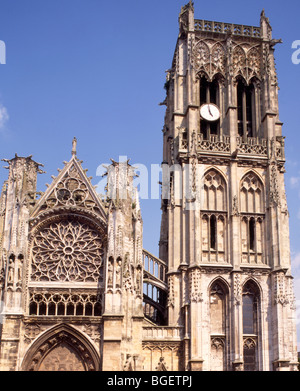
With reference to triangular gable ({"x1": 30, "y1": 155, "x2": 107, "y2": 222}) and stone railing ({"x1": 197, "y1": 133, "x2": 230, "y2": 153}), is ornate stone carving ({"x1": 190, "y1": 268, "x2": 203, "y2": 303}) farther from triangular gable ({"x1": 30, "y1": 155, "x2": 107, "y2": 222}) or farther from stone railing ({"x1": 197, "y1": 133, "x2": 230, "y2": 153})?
stone railing ({"x1": 197, "y1": 133, "x2": 230, "y2": 153})

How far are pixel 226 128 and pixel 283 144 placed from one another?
130 inches

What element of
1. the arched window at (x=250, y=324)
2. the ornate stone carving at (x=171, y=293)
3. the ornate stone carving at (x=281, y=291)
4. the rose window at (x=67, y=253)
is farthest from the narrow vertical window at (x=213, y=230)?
the rose window at (x=67, y=253)

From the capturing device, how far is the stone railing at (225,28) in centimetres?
3991

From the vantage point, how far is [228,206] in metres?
35.4

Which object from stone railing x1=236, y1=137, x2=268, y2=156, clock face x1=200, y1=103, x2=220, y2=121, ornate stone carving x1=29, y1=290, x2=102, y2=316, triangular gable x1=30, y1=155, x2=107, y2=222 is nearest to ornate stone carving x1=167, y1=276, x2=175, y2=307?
ornate stone carving x1=29, y1=290, x2=102, y2=316

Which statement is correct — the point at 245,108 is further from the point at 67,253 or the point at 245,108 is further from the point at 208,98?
the point at 67,253

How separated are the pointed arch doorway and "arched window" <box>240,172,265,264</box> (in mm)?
9596

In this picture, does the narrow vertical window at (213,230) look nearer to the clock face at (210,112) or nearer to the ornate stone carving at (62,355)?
the clock face at (210,112)

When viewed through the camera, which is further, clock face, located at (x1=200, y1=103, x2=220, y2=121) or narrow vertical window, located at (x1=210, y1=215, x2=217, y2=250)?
clock face, located at (x1=200, y1=103, x2=220, y2=121)

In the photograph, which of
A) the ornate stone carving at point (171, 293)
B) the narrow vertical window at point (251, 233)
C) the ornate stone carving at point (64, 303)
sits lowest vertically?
the ornate stone carving at point (64, 303)

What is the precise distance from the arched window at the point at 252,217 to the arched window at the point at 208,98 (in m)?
3.86

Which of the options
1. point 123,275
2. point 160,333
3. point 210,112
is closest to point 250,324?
point 160,333

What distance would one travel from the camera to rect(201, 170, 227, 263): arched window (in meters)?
34.6

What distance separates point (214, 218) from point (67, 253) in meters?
8.17
